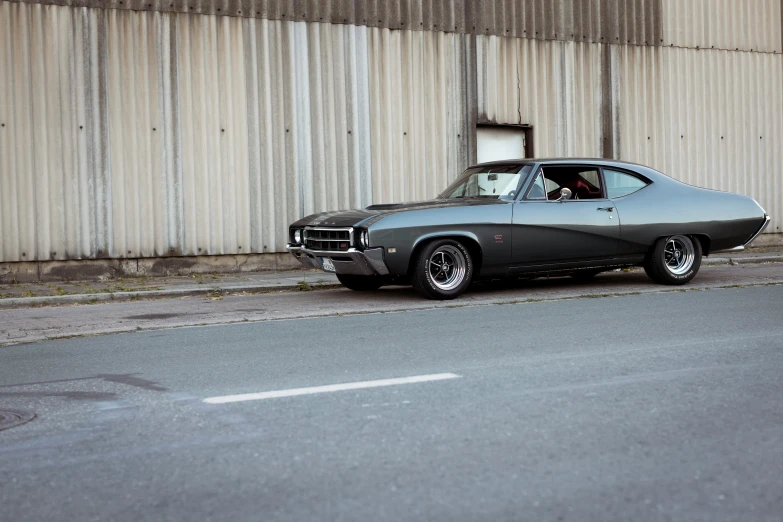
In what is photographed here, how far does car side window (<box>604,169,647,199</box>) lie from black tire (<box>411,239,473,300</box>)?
6.60 feet

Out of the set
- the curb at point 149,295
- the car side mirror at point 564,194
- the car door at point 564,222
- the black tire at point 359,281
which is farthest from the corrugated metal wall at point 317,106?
the car side mirror at point 564,194

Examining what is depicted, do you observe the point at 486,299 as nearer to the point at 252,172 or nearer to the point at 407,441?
the point at 252,172

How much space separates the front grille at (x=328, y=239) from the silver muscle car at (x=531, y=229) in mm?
13

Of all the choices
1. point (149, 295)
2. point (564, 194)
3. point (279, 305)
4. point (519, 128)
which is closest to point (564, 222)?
point (564, 194)

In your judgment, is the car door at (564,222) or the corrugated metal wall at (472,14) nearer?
the car door at (564,222)

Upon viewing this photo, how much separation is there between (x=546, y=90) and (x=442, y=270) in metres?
7.14

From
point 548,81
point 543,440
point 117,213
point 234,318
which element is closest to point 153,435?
point 543,440

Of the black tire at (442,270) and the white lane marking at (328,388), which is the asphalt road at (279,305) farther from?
the white lane marking at (328,388)

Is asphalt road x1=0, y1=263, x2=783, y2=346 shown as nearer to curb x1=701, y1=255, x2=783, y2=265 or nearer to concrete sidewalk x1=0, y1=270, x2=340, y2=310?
concrete sidewalk x1=0, y1=270, x2=340, y2=310

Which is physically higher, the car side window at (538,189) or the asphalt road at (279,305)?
the car side window at (538,189)

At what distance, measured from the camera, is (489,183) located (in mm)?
11773

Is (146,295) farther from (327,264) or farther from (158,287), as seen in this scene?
(327,264)

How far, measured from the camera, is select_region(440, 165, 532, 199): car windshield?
11586mm

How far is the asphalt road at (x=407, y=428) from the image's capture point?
4039 millimetres
